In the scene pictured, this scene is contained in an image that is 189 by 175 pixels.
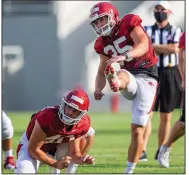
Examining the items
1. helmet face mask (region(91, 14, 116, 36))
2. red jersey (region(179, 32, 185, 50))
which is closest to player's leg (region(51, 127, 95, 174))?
helmet face mask (region(91, 14, 116, 36))

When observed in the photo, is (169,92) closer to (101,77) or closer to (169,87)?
(169,87)

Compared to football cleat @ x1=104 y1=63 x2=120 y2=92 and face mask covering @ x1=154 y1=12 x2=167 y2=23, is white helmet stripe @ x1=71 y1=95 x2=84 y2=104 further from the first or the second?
face mask covering @ x1=154 y1=12 x2=167 y2=23

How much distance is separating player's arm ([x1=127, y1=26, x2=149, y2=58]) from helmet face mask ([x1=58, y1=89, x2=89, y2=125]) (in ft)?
2.18

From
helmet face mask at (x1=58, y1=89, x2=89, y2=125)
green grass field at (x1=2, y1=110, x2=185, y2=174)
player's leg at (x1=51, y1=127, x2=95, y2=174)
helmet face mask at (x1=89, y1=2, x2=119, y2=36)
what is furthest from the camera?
green grass field at (x1=2, y1=110, x2=185, y2=174)

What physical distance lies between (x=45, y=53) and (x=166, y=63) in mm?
18504

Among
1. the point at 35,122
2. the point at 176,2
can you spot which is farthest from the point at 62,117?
the point at 176,2

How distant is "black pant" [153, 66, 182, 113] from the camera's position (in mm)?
9055

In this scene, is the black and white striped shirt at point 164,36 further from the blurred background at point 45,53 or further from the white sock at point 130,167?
the blurred background at point 45,53

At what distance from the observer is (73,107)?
6.01 m

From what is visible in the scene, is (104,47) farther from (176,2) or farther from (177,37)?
Answer: (176,2)

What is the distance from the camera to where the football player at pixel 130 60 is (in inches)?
257

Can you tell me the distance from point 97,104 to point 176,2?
14.4ft

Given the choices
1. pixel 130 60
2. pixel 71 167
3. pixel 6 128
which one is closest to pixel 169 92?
pixel 130 60

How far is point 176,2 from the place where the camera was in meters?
23.4
